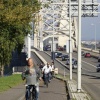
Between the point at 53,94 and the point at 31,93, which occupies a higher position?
the point at 31,93

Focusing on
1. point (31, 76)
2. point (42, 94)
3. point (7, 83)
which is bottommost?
point (7, 83)

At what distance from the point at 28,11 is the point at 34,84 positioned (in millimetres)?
14090

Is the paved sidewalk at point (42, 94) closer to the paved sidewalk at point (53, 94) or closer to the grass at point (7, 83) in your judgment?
the paved sidewalk at point (53, 94)

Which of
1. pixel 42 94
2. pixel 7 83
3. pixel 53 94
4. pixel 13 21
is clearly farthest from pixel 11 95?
pixel 7 83

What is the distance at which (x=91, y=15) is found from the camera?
61.8m

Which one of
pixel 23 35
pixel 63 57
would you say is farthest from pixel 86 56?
pixel 23 35

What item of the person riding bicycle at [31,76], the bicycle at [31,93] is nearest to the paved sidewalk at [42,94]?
the bicycle at [31,93]

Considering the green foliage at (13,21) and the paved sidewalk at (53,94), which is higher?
the green foliage at (13,21)

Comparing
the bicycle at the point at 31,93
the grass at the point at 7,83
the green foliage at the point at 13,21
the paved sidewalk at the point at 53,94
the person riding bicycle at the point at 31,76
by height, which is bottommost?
the grass at the point at 7,83

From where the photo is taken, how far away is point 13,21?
94.4 ft

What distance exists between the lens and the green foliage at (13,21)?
28.2 metres

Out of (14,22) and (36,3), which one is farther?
(36,3)

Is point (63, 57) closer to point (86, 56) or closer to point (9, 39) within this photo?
point (86, 56)

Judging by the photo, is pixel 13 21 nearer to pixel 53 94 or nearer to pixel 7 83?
pixel 7 83
